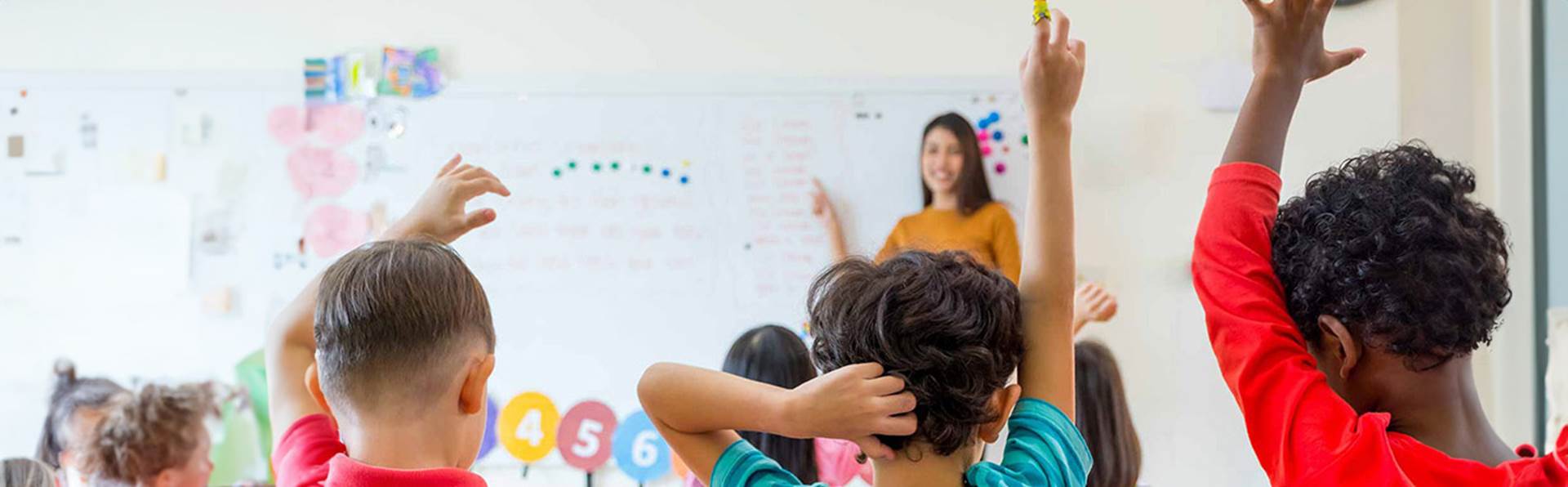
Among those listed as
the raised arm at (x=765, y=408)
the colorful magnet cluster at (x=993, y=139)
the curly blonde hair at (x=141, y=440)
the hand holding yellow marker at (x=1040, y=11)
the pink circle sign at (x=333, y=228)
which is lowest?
the curly blonde hair at (x=141, y=440)

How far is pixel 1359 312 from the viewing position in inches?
37.9

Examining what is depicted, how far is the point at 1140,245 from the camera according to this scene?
10.4 ft

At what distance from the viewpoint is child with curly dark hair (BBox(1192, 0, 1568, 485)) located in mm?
937

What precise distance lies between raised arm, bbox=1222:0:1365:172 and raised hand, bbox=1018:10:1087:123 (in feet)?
0.50

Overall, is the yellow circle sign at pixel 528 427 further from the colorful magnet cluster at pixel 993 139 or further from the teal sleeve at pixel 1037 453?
the teal sleeve at pixel 1037 453

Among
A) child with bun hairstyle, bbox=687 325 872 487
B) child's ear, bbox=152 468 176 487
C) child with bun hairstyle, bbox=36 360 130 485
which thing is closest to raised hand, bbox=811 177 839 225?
child with bun hairstyle, bbox=687 325 872 487

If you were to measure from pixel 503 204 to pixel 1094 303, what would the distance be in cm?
157

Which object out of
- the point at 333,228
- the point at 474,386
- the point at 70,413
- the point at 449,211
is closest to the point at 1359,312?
the point at 474,386

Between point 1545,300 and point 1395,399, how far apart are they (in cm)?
235

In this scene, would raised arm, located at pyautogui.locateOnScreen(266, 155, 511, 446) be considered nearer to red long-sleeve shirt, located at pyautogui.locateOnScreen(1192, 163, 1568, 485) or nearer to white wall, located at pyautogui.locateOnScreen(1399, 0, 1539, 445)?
red long-sleeve shirt, located at pyautogui.locateOnScreen(1192, 163, 1568, 485)

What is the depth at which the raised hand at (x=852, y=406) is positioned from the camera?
0.90 meters

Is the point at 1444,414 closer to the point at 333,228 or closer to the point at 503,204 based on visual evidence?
the point at 503,204

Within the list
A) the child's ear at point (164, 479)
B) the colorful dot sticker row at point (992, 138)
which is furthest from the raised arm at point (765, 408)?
the colorful dot sticker row at point (992, 138)

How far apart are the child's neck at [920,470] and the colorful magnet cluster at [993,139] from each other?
2.29 metres
